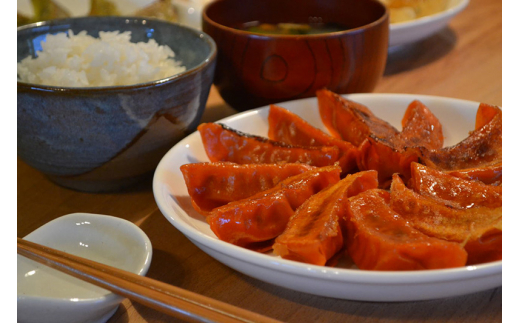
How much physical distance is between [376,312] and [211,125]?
0.74 meters

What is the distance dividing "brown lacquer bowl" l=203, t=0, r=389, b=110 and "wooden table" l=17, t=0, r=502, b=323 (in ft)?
0.86

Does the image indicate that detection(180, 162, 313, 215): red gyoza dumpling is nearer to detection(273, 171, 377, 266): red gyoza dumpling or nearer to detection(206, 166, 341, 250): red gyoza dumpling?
detection(206, 166, 341, 250): red gyoza dumpling

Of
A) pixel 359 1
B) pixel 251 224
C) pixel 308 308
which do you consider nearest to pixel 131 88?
pixel 251 224

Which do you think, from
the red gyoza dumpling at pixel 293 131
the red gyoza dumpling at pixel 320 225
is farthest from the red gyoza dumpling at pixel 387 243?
the red gyoza dumpling at pixel 293 131

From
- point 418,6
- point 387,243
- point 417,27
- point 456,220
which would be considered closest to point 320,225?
point 387,243

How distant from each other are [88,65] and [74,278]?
748mm

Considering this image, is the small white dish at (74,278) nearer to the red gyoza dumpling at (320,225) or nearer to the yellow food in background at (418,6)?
the red gyoza dumpling at (320,225)

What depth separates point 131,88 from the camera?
1379 mm

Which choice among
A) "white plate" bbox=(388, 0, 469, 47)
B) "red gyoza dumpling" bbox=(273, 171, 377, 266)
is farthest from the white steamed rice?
"white plate" bbox=(388, 0, 469, 47)

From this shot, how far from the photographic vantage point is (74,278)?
1.15m

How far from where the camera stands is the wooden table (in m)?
1.07

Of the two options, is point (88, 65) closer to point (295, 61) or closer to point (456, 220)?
point (295, 61)

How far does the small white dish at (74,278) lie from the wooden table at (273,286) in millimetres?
102

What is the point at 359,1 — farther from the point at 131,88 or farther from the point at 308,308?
the point at 308,308
